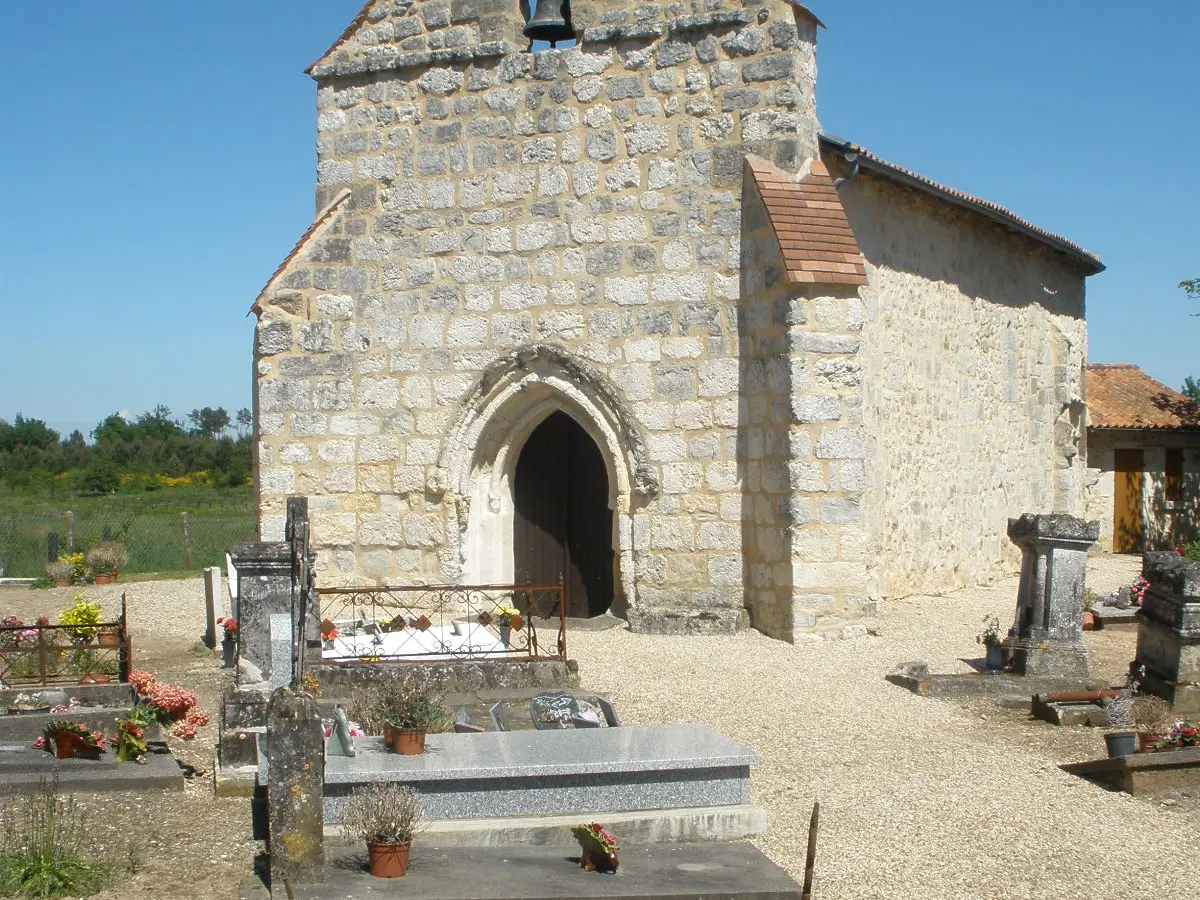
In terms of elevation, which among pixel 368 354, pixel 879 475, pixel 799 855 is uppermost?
pixel 368 354

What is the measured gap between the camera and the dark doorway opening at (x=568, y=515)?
13578 millimetres

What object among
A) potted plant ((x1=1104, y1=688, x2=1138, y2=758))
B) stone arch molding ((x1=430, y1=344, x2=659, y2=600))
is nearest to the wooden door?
stone arch molding ((x1=430, y1=344, x2=659, y2=600))

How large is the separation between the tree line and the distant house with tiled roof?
29331 millimetres

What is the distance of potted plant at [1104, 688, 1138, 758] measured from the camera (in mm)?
7531

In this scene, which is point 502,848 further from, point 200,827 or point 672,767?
point 200,827

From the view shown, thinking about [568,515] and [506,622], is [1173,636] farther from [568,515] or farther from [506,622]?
[568,515]

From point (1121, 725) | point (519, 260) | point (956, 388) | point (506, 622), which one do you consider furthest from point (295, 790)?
point (956, 388)

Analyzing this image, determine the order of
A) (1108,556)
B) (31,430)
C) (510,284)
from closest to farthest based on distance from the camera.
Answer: (510,284), (1108,556), (31,430)

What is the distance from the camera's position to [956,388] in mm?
15844

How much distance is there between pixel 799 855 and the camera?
6195 mm

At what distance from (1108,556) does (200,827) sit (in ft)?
59.6

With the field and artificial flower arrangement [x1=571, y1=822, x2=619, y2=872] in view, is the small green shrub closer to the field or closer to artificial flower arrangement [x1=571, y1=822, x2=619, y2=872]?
artificial flower arrangement [x1=571, y1=822, x2=619, y2=872]

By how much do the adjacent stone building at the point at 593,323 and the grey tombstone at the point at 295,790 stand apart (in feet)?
20.9

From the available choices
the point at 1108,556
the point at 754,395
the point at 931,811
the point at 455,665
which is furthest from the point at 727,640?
the point at 1108,556
